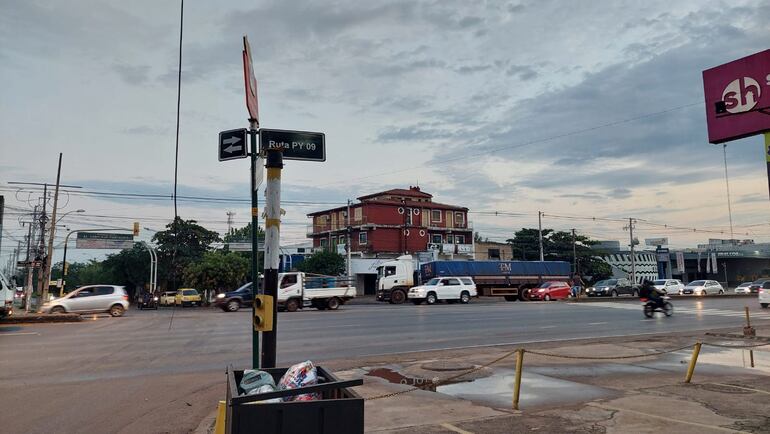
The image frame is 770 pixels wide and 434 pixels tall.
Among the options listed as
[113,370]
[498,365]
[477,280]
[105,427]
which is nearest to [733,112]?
[498,365]

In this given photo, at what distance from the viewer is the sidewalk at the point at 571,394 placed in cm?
633

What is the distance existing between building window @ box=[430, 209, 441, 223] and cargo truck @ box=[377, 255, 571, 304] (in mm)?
27845

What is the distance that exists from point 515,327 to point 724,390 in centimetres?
1096

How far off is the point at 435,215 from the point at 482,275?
31297mm

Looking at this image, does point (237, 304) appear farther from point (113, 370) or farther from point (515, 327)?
point (113, 370)

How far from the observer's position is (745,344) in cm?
1355

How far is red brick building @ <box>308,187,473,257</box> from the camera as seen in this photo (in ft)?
224

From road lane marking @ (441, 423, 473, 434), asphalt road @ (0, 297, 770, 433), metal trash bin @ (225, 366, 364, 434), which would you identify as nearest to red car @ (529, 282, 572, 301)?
asphalt road @ (0, 297, 770, 433)

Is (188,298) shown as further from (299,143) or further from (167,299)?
(299,143)

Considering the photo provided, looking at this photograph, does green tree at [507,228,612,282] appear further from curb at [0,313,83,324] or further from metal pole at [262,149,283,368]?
metal pole at [262,149,283,368]


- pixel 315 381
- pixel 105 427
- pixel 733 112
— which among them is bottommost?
pixel 105 427

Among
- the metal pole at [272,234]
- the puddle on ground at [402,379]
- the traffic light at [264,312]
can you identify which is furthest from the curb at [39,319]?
the traffic light at [264,312]

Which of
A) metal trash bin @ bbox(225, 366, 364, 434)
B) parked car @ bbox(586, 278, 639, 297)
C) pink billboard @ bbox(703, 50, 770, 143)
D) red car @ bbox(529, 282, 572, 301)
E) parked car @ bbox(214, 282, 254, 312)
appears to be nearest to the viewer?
metal trash bin @ bbox(225, 366, 364, 434)

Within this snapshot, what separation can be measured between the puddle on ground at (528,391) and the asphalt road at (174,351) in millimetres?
3844
